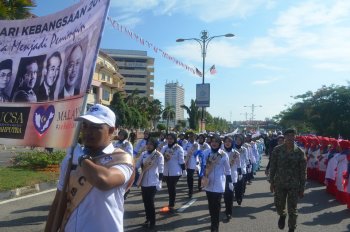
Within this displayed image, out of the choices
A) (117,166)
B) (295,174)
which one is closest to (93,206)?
(117,166)

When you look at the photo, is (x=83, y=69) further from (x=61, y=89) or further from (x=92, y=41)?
(x=61, y=89)

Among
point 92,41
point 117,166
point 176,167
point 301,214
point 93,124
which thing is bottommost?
point 301,214

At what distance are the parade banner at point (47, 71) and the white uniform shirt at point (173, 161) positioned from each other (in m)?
6.02

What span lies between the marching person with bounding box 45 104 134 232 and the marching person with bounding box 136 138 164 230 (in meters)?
5.34

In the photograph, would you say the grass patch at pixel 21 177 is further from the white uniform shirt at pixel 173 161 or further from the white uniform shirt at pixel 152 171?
the white uniform shirt at pixel 152 171

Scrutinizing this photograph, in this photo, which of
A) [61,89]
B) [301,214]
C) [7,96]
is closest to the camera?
[61,89]

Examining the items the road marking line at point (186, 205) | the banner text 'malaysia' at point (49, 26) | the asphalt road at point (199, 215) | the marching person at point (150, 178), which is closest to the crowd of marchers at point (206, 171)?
the marching person at point (150, 178)

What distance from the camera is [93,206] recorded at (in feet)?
8.60

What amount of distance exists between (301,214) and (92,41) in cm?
767

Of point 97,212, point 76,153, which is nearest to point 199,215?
point 76,153

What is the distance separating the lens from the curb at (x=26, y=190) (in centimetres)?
1013

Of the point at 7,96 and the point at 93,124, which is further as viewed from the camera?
the point at 7,96

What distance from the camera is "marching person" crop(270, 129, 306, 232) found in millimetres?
7270

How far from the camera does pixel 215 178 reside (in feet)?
25.7
